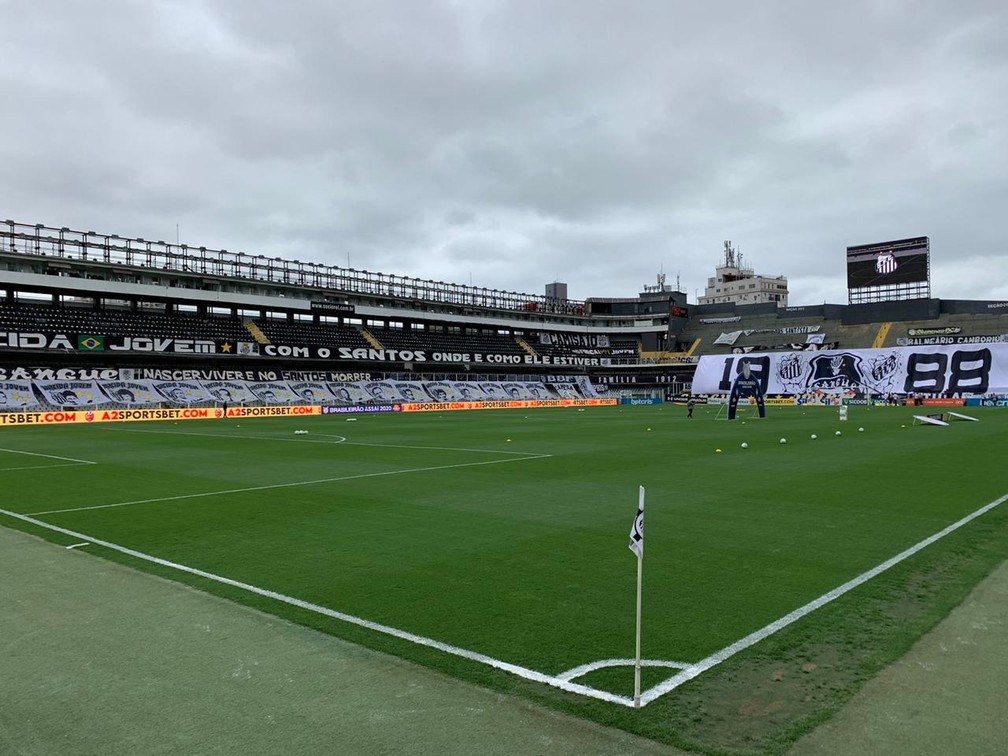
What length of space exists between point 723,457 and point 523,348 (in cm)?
8324

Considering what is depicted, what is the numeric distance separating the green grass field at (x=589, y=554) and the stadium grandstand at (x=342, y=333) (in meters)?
48.6

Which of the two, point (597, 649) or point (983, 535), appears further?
point (983, 535)

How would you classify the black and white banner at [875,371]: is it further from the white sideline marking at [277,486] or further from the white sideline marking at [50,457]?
the white sideline marking at [50,457]

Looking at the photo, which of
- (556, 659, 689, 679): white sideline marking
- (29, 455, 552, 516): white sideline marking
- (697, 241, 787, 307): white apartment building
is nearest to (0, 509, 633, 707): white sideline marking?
(556, 659, 689, 679): white sideline marking

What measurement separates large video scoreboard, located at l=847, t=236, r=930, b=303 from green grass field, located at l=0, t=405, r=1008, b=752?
265 ft

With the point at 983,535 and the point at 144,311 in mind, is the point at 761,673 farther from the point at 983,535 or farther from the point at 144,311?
the point at 144,311

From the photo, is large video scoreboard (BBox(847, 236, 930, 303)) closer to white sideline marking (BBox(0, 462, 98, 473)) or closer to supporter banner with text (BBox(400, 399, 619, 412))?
supporter banner with text (BBox(400, 399, 619, 412))

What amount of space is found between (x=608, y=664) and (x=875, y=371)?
79.3 meters

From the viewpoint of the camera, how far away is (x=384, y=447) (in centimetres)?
2677

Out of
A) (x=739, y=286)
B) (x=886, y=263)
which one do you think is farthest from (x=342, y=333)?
(x=739, y=286)

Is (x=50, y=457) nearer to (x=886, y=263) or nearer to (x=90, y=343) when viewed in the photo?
(x=90, y=343)

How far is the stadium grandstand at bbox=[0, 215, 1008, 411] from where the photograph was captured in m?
65.2

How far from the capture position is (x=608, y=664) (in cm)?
555

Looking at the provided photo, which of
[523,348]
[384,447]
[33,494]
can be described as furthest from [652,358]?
[33,494]
